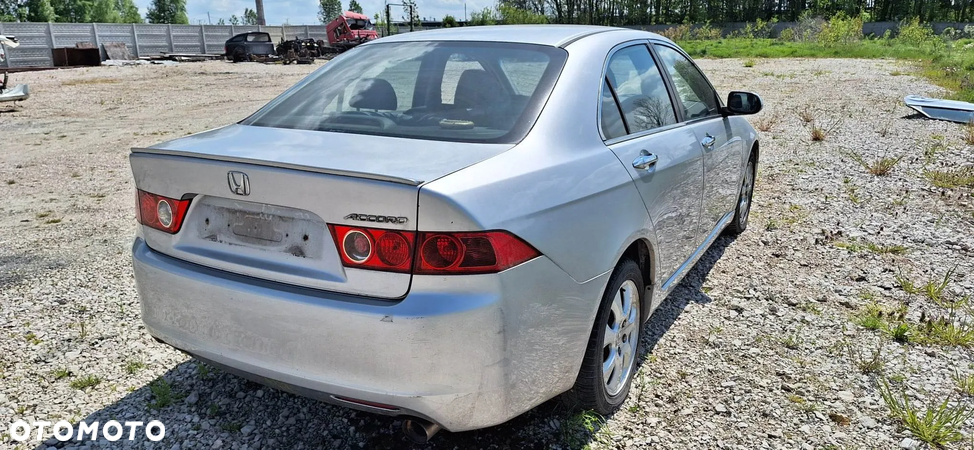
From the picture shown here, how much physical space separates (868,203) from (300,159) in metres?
5.78

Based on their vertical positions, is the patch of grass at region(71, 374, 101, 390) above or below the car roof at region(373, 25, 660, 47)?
below

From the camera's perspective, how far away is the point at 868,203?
20.3ft

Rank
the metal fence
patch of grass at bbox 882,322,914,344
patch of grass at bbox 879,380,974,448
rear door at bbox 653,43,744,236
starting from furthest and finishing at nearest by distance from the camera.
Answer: the metal fence < rear door at bbox 653,43,744,236 < patch of grass at bbox 882,322,914,344 < patch of grass at bbox 879,380,974,448

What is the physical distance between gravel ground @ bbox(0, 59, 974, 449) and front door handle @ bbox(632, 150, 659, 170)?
102 cm

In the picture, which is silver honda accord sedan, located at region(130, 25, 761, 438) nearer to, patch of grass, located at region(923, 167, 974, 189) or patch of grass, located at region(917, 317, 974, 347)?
patch of grass, located at region(917, 317, 974, 347)

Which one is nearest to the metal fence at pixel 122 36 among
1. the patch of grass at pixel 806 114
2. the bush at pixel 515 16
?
the bush at pixel 515 16

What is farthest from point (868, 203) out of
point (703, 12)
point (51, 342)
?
point (703, 12)

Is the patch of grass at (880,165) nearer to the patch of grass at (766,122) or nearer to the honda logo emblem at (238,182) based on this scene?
the patch of grass at (766,122)

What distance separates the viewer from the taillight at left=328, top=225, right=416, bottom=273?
1.92 meters

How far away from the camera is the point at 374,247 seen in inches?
76.5

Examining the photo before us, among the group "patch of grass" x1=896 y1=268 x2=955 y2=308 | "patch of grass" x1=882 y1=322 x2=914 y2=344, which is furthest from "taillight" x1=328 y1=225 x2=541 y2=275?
"patch of grass" x1=896 y1=268 x2=955 y2=308

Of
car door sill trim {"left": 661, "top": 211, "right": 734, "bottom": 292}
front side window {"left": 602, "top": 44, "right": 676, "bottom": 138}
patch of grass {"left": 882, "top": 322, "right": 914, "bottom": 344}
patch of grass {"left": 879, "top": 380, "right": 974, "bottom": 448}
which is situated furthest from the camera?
patch of grass {"left": 882, "top": 322, "right": 914, "bottom": 344}

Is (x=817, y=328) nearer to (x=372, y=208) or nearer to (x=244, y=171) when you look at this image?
(x=372, y=208)

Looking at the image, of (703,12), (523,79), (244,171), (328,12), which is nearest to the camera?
(244,171)
